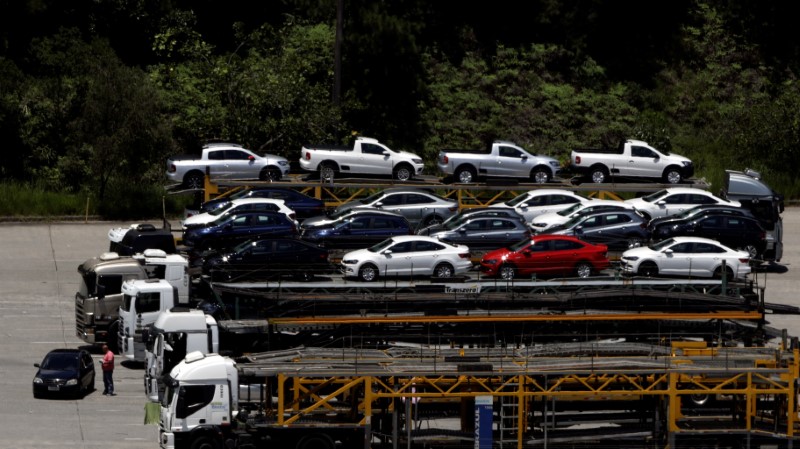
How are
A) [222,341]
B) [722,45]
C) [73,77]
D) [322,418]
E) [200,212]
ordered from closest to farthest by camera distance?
[322,418] → [222,341] → [200,212] → [73,77] → [722,45]

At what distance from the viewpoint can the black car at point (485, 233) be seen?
4638 centimetres

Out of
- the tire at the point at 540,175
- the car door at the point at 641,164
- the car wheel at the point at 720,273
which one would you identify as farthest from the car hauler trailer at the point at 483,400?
the car door at the point at 641,164

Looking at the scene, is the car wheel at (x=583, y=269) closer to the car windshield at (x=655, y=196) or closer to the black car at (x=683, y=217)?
the black car at (x=683, y=217)

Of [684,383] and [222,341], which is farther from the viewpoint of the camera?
[222,341]

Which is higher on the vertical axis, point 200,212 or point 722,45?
point 722,45

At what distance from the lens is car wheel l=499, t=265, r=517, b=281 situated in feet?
144

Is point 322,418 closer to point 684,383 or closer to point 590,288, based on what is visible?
point 684,383

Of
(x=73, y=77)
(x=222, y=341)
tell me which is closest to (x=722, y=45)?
(x=73, y=77)

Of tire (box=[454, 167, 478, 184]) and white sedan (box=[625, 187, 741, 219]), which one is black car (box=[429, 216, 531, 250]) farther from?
tire (box=[454, 167, 478, 184])

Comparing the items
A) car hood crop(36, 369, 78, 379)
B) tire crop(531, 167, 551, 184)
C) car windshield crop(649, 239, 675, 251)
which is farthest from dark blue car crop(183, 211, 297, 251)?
car hood crop(36, 369, 78, 379)

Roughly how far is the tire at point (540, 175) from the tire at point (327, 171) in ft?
21.4

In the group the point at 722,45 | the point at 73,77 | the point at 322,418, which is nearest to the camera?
the point at 322,418

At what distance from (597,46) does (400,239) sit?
2553 centimetres

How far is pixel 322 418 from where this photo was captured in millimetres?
31031
